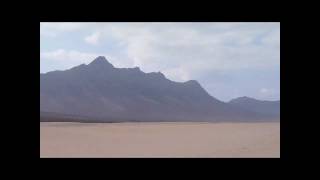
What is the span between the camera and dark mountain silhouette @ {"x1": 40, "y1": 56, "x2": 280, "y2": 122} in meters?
55.9

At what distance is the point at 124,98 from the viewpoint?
61062 millimetres

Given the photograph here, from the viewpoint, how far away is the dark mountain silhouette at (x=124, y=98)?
55.9 meters
